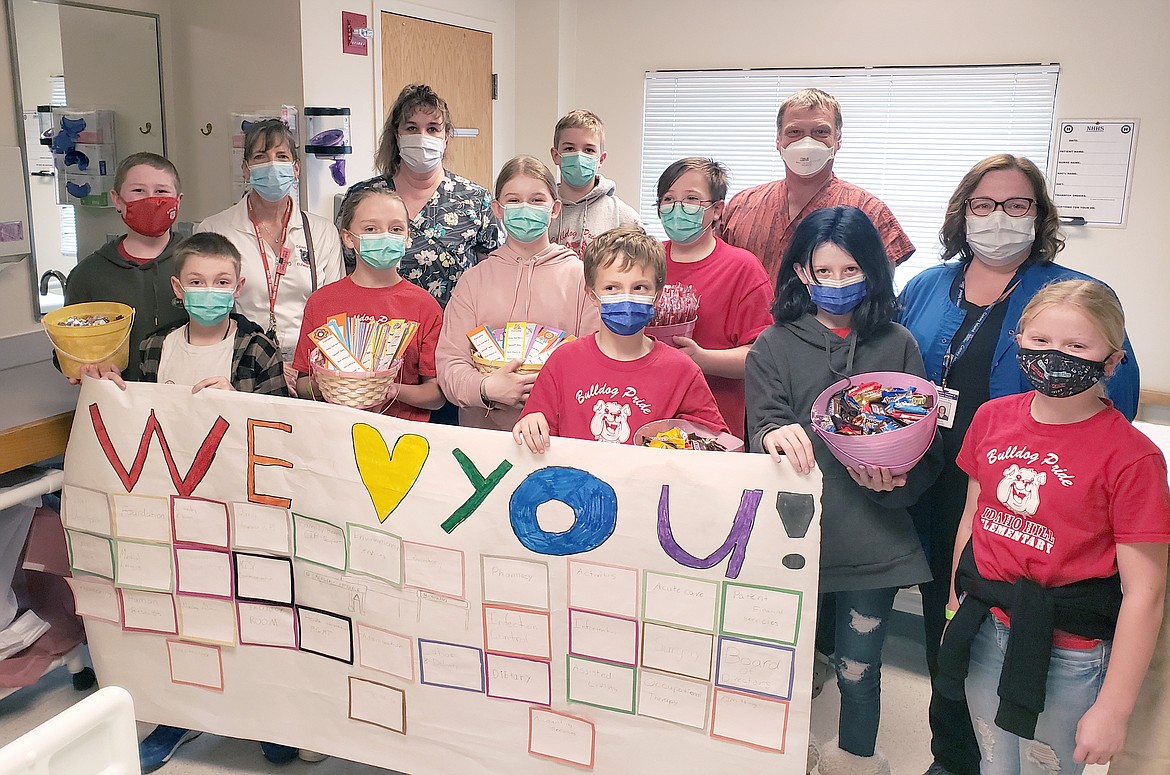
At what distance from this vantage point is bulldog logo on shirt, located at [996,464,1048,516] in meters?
1.73

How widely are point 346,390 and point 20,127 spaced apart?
98.7 inches

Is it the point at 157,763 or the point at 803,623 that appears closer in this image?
the point at 803,623

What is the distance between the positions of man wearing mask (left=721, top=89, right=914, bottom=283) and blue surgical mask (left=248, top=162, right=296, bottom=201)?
135 cm

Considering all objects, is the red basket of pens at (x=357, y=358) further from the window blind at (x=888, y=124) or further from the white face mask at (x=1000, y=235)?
the window blind at (x=888, y=124)

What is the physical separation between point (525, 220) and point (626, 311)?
0.55 m

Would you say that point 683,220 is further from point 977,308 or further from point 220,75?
point 220,75

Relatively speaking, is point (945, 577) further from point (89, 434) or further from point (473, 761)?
point (89, 434)

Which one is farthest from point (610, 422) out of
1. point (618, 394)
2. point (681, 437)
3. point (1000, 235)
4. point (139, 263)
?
point (139, 263)

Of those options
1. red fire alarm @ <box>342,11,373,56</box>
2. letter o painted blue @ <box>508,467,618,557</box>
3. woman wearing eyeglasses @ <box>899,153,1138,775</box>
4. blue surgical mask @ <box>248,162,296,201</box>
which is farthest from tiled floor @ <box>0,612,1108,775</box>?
red fire alarm @ <box>342,11,373,56</box>

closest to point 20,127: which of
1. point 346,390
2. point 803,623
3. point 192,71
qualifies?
point 192,71

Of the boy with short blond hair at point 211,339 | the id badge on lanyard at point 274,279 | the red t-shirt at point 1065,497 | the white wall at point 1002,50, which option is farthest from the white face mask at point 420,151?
the white wall at point 1002,50

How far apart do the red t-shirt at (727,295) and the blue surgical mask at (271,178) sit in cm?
121

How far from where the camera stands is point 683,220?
2.45 m

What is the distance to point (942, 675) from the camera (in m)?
1.95
